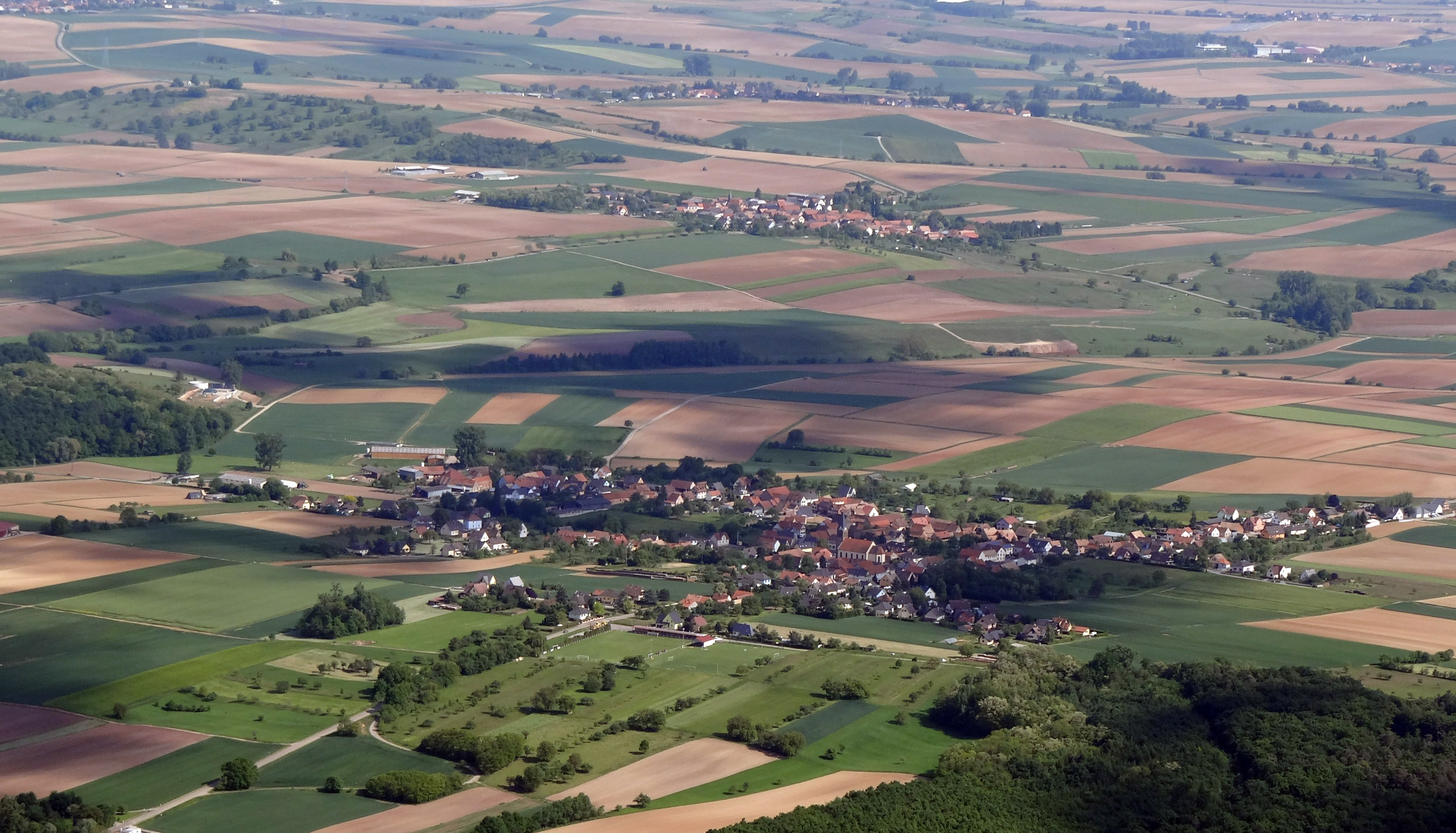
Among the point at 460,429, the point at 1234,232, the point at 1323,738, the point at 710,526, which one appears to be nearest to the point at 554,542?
the point at 710,526

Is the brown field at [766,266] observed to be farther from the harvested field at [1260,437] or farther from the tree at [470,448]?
the harvested field at [1260,437]

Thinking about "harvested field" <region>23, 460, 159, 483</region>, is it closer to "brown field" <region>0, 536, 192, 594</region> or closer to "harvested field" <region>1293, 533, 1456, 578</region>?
"brown field" <region>0, 536, 192, 594</region>

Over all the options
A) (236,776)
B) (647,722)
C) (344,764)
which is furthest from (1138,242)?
(236,776)

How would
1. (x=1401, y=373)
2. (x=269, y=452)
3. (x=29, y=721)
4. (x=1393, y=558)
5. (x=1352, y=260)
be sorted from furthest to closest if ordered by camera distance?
(x=1352, y=260) → (x=1401, y=373) → (x=269, y=452) → (x=1393, y=558) → (x=29, y=721)

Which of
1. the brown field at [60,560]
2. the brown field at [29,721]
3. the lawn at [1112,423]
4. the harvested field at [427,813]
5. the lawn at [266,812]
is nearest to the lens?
the harvested field at [427,813]

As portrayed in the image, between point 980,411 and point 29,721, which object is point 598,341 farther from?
point 29,721

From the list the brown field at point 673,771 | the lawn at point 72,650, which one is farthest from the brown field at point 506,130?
the brown field at point 673,771

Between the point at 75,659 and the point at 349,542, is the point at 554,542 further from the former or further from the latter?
the point at 75,659
